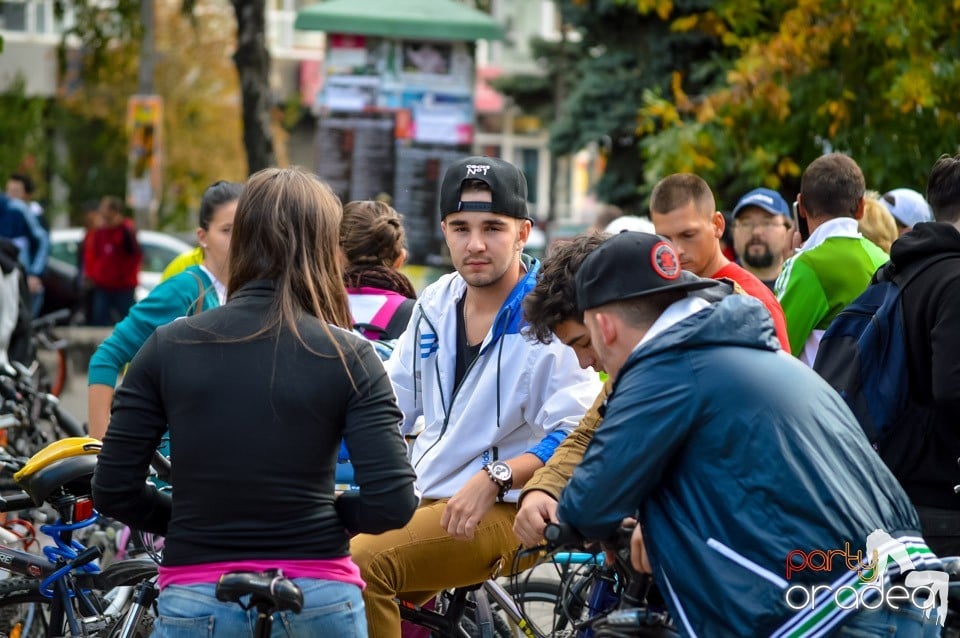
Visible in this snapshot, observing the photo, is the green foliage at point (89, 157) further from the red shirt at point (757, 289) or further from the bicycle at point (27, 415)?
the red shirt at point (757, 289)

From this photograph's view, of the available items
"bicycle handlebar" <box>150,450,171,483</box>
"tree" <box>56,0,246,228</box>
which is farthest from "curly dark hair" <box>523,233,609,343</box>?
"tree" <box>56,0,246,228</box>

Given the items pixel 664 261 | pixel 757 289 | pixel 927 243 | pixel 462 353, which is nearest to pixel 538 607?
pixel 462 353

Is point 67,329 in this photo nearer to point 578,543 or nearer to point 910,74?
point 910,74

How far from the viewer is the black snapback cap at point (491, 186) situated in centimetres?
496

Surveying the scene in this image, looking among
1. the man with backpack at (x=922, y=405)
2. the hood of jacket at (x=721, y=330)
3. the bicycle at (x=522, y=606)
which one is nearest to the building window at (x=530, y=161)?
the bicycle at (x=522, y=606)

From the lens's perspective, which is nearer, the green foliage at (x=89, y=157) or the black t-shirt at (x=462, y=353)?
the black t-shirt at (x=462, y=353)

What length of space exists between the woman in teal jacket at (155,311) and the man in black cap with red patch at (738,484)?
3126mm

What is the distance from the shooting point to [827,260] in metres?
6.52

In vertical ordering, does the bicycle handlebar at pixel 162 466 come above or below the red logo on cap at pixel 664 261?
below

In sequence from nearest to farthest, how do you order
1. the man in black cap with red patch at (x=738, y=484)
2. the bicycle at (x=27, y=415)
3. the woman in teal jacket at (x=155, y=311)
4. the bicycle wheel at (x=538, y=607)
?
the man in black cap with red patch at (x=738, y=484)
the bicycle wheel at (x=538, y=607)
the woman in teal jacket at (x=155, y=311)
the bicycle at (x=27, y=415)

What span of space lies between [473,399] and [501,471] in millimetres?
343

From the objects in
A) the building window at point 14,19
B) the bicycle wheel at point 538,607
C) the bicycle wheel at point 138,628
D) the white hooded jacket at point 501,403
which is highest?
the building window at point 14,19

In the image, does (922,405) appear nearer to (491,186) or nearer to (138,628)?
(491,186)

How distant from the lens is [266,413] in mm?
3506
